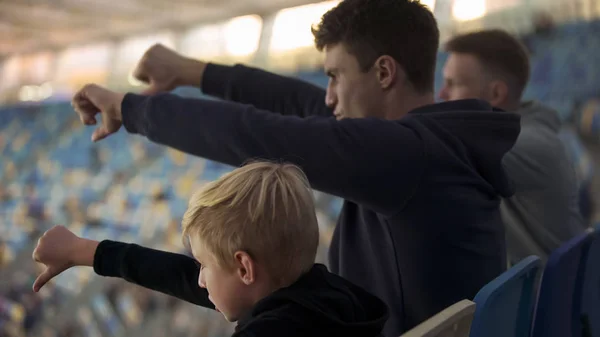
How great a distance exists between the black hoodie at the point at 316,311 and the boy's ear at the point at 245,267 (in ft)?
0.11

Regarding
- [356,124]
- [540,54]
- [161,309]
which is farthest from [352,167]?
[161,309]

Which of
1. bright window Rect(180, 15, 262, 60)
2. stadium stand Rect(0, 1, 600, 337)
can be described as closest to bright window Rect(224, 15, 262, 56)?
bright window Rect(180, 15, 262, 60)

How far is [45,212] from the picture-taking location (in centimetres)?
369

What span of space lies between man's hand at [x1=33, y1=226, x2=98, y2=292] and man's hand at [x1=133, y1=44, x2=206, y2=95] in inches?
11.9

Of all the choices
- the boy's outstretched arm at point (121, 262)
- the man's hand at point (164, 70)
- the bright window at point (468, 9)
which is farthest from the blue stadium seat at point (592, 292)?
the bright window at point (468, 9)

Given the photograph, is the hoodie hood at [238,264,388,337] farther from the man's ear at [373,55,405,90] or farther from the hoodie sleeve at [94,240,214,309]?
the man's ear at [373,55,405,90]

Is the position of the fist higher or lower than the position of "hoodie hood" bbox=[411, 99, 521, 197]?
lower

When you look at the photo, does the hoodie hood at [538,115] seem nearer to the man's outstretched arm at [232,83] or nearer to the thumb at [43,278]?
the man's outstretched arm at [232,83]

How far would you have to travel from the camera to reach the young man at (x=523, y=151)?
1.06m

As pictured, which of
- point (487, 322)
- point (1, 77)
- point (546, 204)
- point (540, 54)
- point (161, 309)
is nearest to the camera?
point (487, 322)

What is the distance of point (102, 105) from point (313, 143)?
291 millimetres

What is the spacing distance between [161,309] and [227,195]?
2061 millimetres

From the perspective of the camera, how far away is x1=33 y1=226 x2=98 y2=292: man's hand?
0.63 m

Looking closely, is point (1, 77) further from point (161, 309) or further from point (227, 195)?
point (227, 195)
